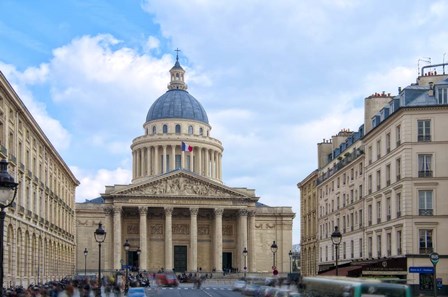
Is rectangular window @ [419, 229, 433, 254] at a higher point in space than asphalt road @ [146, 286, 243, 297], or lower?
higher

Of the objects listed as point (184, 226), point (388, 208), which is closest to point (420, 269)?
point (388, 208)

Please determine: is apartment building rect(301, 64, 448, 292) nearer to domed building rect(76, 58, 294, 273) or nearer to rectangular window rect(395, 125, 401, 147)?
rectangular window rect(395, 125, 401, 147)

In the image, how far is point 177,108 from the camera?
154500 mm

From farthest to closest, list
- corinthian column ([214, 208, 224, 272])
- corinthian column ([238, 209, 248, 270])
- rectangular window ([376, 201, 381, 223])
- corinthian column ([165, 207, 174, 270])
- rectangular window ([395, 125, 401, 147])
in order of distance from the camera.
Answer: corinthian column ([238, 209, 248, 270]) < corinthian column ([214, 208, 224, 272]) < corinthian column ([165, 207, 174, 270]) < rectangular window ([376, 201, 381, 223]) < rectangular window ([395, 125, 401, 147])

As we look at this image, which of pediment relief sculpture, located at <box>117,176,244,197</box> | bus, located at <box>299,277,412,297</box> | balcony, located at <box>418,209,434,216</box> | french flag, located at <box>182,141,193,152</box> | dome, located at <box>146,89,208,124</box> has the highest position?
dome, located at <box>146,89,208,124</box>

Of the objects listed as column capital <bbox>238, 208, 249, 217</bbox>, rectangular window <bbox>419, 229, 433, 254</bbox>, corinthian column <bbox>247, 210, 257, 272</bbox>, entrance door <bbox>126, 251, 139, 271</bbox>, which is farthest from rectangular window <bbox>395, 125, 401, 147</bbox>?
entrance door <bbox>126, 251, 139, 271</bbox>

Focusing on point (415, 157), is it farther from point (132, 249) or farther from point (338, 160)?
point (132, 249)

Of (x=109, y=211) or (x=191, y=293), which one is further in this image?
(x=109, y=211)

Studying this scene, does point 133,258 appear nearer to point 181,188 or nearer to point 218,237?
point 181,188

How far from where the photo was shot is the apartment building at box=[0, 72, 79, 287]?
53.4 metres

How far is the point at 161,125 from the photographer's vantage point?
152875 millimetres

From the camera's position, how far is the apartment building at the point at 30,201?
5344cm

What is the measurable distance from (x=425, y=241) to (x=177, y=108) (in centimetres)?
10249

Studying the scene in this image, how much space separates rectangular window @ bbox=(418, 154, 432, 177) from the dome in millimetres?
99049
